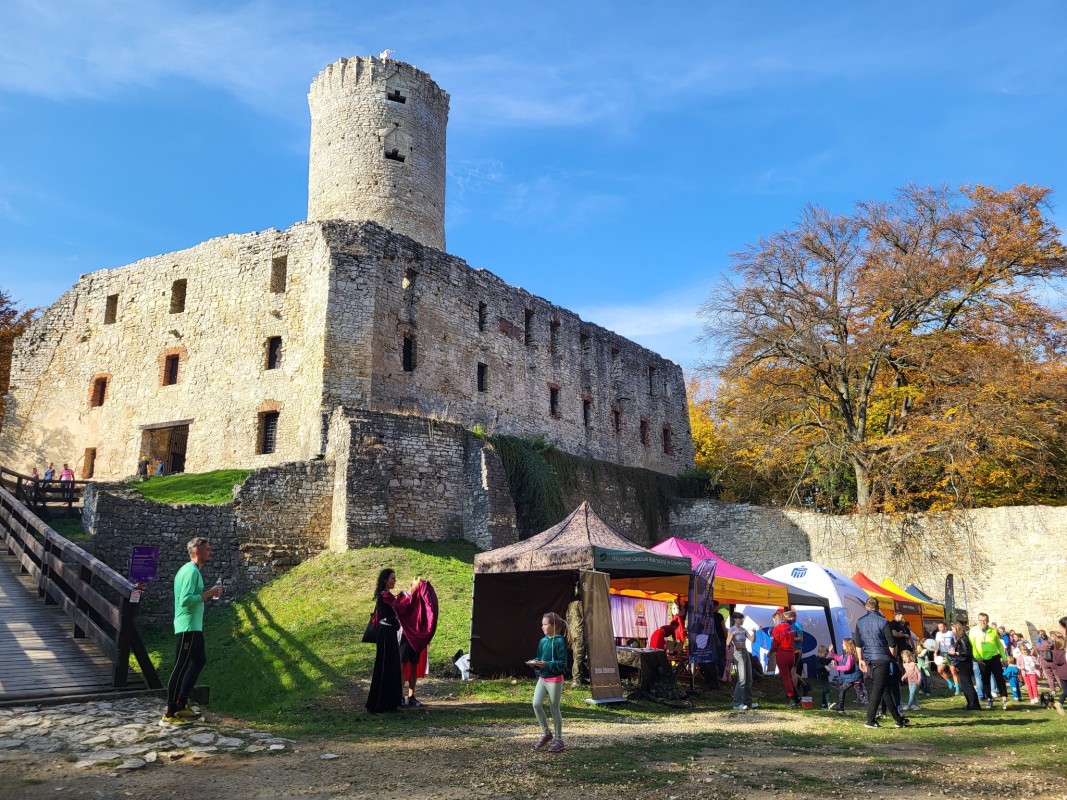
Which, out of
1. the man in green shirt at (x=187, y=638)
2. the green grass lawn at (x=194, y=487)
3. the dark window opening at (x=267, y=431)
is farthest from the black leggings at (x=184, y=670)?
the dark window opening at (x=267, y=431)

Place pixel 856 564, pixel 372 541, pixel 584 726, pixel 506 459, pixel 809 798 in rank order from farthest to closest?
pixel 856 564 < pixel 506 459 < pixel 372 541 < pixel 584 726 < pixel 809 798

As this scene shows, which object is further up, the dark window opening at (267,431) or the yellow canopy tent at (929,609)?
the dark window opening at (267,431)

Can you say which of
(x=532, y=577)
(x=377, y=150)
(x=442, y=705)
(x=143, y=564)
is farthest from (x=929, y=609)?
(x=377, y=150)

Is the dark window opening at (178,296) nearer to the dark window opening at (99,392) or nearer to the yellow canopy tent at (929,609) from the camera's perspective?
the dark window opening at (99,392)

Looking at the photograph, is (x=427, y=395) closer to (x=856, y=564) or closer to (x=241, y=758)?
(x=856, y=564)

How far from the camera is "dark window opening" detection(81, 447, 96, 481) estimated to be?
85.2 ft

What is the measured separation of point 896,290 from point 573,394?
11.1 m

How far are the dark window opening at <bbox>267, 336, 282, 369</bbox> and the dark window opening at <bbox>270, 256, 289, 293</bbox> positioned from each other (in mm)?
1475

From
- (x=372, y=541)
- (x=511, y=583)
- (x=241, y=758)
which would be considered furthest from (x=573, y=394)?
(x=241, y=758)

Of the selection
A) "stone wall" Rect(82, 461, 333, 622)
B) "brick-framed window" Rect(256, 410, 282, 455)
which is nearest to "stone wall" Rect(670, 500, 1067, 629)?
"stone wall" Rect(82, 461, 333, 622)

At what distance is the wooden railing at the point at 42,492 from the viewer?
19719 mm

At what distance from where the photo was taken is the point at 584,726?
8930 millimetres

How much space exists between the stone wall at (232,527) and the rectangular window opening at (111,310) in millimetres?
8247

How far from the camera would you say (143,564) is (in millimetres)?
18000
